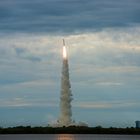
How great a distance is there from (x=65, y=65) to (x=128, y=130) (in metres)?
67.4

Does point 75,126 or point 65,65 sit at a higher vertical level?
point 65,65

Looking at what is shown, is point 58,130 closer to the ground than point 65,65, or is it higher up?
closer to the ground

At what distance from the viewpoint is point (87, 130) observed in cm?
17450

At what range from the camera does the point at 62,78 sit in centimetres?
13862

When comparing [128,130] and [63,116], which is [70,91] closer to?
[63,116]

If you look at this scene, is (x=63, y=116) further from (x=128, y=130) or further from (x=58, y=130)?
(x=128, y=130)

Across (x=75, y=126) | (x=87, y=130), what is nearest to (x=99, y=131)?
(x=87, y=130)

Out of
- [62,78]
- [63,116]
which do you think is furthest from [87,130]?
[62,78]

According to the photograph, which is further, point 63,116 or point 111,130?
point 111,130

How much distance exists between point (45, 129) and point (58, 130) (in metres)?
18.2

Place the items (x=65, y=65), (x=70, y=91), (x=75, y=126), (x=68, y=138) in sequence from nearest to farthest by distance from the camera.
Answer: (x=65, y=65) < (x=70, y=91) < (x=75, y=126) < (x=68, y=138)

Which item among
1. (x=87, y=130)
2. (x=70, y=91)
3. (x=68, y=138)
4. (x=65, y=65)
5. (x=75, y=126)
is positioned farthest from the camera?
(x=68, y=138)

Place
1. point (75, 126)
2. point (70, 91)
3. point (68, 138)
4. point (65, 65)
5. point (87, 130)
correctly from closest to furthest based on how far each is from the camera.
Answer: point (65, 65) < point (70, 91) < point (75, 126) < point (87, 130) < point (68, 138)

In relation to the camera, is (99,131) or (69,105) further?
(99,131)
